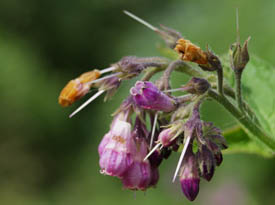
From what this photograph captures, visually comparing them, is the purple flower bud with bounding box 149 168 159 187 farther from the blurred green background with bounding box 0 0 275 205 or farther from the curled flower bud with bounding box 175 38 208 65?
the blurred green background with bounding box 0 0 275 205

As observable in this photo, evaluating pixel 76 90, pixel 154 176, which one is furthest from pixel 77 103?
pixel 154 176

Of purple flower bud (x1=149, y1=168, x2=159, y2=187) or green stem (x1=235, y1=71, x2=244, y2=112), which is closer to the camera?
green stem (x1=235, y1=71, x2=244, y2=112)

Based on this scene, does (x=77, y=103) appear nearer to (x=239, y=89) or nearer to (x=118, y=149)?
(x=118, y=149)

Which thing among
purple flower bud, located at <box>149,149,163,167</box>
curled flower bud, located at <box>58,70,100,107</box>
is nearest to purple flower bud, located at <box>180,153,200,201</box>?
purple flower bud, located at <box>149,149,163,167</box>

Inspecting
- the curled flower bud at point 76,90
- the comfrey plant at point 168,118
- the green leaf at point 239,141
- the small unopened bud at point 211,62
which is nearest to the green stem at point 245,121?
the comfrey plant at point 168,118

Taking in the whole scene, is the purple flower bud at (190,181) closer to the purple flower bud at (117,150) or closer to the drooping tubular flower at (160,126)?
the drooping tubular flower at (160,126)

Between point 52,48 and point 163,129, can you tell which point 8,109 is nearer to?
point 52,48

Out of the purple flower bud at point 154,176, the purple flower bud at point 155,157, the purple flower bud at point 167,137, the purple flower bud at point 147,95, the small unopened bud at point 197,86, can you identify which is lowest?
the purple flower bud at point 154,176
